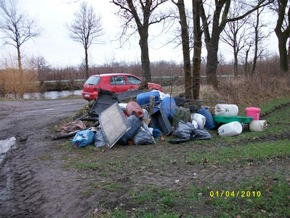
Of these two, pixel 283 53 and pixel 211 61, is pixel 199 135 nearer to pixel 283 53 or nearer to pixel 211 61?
pixel 211 61

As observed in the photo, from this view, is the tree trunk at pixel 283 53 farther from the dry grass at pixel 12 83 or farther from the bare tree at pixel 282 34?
the dry grass at pixel 12 83

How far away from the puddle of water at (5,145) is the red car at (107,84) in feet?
18.0

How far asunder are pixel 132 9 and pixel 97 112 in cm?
1013

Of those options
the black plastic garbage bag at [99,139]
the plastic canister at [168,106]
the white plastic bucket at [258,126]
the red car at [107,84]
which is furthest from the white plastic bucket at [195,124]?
the red car at [107,84]

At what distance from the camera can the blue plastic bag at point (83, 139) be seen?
8297 mm

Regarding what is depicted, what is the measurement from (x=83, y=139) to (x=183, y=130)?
2.72 m

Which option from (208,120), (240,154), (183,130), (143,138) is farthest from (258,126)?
(143,138)

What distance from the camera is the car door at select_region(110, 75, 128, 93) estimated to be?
15654 millimetres

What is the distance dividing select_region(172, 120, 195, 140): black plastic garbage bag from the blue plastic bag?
229 cm

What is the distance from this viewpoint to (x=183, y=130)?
8.88 meters

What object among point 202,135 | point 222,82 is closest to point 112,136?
point 202,135

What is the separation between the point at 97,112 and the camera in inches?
425

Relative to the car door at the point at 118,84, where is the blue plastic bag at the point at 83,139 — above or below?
below
